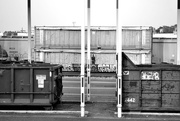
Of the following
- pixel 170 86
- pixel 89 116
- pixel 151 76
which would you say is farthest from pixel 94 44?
pixel 89 116

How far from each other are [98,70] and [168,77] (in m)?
21.1

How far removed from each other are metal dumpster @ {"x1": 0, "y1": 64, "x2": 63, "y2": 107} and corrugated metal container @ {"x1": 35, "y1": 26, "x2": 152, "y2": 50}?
22195 millimetres

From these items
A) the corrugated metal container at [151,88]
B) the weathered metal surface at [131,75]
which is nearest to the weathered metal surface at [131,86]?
the corrugated metal container at [151,88]

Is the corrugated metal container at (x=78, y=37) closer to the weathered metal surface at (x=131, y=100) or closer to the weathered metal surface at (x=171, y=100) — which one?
the weathered metal surface at (x=171, y=100)

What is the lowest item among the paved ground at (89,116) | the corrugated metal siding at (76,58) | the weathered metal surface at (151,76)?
the paved ground at (89,116)

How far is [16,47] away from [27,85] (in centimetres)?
2836

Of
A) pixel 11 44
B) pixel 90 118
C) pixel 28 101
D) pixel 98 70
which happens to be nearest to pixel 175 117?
pixel 90 118

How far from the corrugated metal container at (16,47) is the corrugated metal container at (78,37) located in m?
5.36

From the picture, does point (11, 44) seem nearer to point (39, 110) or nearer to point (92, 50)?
point (92, 50)

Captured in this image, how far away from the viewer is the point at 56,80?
10.4m

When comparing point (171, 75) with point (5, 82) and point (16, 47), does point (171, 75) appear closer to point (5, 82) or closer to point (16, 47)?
point (5, 82)

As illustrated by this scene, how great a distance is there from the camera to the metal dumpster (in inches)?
384

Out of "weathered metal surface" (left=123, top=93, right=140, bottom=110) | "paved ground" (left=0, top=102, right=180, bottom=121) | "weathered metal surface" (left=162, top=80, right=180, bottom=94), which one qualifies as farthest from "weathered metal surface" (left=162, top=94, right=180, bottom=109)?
"weathered metal surface" (left=123, top=93, right=140, bottom=110)

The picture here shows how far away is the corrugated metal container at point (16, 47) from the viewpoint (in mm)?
36656
